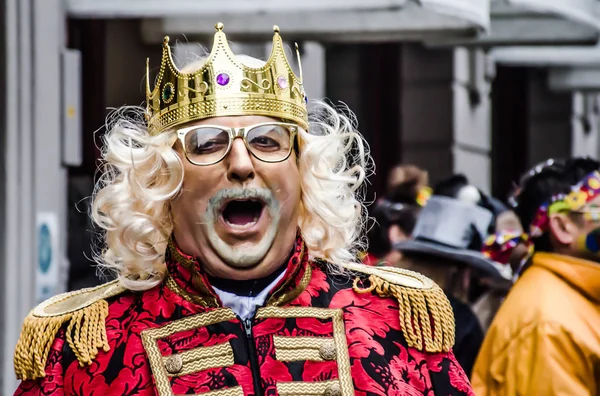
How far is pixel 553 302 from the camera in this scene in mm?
4891

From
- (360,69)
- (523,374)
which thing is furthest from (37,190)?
(360,69)

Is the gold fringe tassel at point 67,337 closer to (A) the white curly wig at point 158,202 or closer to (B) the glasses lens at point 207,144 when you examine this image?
(A) the white curly wig at point 158,202

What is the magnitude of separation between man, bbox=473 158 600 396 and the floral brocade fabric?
1.26 m

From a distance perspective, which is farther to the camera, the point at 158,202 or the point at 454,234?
the point at 454,234

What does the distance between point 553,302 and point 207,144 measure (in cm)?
191

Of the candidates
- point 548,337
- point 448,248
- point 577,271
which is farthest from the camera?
point 448,248

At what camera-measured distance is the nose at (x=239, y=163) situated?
11.0 ft

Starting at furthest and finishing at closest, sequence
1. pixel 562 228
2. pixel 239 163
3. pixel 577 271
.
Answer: pixel 562 228 < pixel 577 271 < pixel 239 163

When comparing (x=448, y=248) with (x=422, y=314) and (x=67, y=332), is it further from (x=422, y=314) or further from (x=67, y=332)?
(x=67, y=332)

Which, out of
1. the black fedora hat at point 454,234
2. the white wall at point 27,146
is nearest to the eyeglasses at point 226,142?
the black fedora hat at point 454,234

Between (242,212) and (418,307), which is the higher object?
(242,212)

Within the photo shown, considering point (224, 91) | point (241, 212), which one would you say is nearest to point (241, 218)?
point (241, 212)

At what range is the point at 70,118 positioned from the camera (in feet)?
25.0

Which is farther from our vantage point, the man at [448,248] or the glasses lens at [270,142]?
the man at [448,248]
